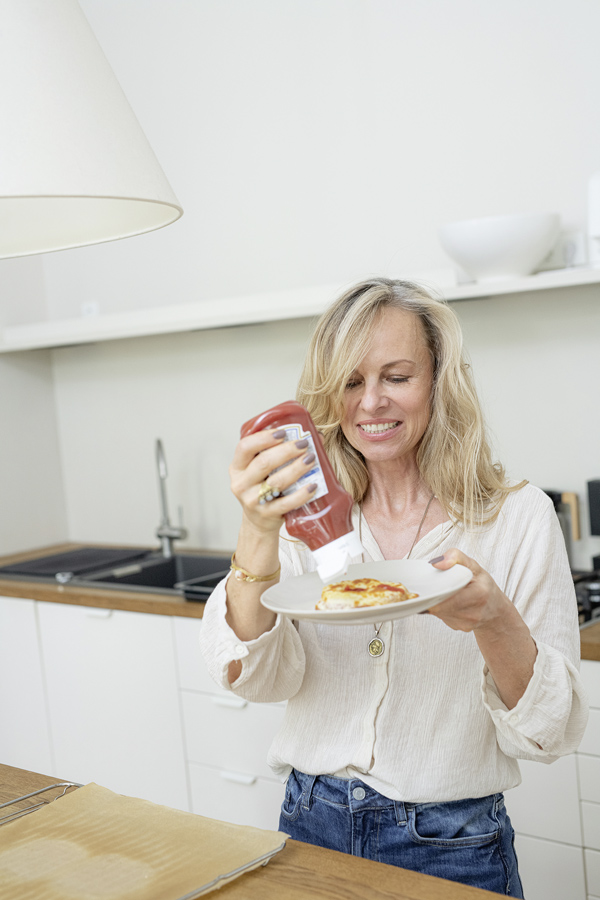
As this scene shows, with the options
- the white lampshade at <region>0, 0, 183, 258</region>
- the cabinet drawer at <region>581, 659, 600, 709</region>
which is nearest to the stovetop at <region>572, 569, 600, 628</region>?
the cabinet drawer at <region>581, 659, 600, 709</region>

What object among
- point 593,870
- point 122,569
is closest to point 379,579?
point 593,870

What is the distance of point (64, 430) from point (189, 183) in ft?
3.72

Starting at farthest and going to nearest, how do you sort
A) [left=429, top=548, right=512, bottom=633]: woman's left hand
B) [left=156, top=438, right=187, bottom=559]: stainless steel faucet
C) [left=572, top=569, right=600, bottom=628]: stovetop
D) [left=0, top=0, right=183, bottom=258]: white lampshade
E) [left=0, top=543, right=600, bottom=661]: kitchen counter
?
1. [left=156, top=438, right=187, bottom=559]: stainless steel faucet
2. [left=0, top=543, right=600, bottom=661]: kitchen counter
3. [left=572, top=569, right=600, bottom=628]: stovetop
4. [left=429, top=548, right=512, bottom=633]: woman's left hand
5. [left=0, top=0, right=183, bottom=258]: white lampshade

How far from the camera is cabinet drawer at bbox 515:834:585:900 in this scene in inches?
71.9

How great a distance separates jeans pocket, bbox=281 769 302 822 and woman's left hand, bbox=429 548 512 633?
0.43 meters

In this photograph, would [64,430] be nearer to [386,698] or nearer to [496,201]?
[496,201]

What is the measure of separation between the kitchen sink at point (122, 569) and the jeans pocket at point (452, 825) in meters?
1.55

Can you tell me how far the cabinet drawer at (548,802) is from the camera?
1.83 metres

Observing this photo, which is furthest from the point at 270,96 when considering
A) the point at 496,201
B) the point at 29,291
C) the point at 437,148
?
the point at 29,291

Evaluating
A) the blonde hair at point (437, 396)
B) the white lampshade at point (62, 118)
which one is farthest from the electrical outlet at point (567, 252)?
the white lampshade at point (62, 118)

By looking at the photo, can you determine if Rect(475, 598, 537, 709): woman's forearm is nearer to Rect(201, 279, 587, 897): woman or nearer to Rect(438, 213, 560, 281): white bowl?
Rect(201, 279, 587, 897): woman

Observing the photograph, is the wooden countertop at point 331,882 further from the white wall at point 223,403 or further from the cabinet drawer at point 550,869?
the white wall at point 223,403

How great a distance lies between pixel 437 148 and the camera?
2.47 meters

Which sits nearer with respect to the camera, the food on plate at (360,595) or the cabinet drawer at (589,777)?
the food on plate at (360,595)
